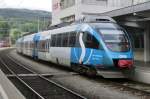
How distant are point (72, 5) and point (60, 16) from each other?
19.8 ft

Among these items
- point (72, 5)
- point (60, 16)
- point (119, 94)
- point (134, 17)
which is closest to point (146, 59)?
point (134, 17)

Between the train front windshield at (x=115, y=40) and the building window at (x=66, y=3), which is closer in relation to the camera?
the train front windshield at (x=115, y=40)

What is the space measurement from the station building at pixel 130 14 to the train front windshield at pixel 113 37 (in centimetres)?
633

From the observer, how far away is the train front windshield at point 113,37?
20.1 metres

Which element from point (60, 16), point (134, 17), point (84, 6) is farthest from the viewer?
point (60, 16)

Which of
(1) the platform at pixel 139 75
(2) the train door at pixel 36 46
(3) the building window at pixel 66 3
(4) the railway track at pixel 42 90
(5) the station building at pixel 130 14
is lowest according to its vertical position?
(4) the railway track at pixel 42 90

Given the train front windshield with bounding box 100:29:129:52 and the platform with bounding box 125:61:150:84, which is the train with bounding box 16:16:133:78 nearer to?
the train front windshield with bounding box 100:29:129:52

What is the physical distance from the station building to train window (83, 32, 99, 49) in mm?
6937

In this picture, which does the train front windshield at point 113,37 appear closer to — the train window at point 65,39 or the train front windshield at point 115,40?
the train front windshield at point 115,40

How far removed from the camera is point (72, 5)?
56.9 m

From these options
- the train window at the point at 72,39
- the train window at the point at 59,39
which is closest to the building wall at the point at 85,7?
the train window at the point at 59,39

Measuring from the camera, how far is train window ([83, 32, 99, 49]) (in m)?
20.4

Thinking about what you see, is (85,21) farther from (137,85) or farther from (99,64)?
(137,85)

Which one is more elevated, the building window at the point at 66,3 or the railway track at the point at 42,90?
the building window at the point at 66,3
